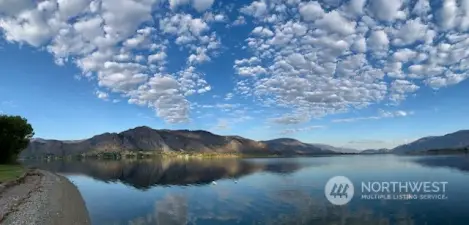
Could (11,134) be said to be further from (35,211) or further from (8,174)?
(35,211)

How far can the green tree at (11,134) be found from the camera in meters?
122

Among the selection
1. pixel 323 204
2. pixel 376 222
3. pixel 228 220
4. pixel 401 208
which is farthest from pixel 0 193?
pixel 401 208

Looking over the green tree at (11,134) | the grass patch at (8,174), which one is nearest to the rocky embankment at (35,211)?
the grass patch at (8,174)

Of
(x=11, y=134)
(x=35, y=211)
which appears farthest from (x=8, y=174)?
(x=11, y=134)

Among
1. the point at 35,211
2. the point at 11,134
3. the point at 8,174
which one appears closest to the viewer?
the point at 35,211

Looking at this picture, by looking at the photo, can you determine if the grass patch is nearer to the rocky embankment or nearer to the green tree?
the rocky embankment

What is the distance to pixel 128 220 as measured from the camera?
43062 millimetres

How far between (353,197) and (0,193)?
171 ft

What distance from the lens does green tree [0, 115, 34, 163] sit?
122250 mm

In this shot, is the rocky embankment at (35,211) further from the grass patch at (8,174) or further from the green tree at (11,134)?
the green tree at (11,134)

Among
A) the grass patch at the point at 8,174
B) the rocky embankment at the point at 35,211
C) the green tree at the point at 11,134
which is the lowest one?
the rocky embankment at the point at 35,211

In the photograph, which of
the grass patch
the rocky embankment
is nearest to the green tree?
the grass patch

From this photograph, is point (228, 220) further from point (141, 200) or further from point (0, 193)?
point (0, 193)

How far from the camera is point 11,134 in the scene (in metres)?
124
